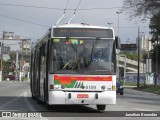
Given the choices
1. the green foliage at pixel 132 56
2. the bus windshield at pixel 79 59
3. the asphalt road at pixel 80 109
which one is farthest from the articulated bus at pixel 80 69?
the green foliage at pixel 132 56

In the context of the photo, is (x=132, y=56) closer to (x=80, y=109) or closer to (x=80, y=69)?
(x=80, y=109)

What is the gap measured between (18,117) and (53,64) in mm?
3111

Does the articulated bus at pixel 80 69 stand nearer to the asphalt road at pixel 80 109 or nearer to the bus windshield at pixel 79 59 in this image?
the bus windshield at pixel 79 59

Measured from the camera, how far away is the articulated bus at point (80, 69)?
19281mm

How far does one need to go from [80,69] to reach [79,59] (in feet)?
1.26

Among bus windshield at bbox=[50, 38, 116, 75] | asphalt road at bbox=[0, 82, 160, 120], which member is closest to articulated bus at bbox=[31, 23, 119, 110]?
bus windshield at bbox=[50, 38, 116, 75]

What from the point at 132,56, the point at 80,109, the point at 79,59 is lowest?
the point at 80,109

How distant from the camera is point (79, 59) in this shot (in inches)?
768

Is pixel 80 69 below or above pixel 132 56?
below

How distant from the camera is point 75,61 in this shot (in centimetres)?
1945

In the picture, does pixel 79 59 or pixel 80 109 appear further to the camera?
pixel 80 109

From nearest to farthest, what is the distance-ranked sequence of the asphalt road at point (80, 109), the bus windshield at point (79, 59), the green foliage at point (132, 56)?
1. the asphalt road at point (80, 109)
2. the bus windshield at point (79, 59)
3. the green foliage at point (132, 56)

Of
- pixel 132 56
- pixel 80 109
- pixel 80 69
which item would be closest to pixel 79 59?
pixel 80 69

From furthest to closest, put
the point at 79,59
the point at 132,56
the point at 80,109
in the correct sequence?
the point at 132,56 → the point at 80,109 → the point at 79,59
